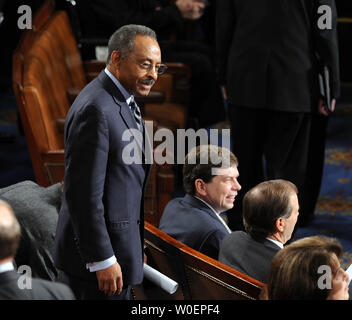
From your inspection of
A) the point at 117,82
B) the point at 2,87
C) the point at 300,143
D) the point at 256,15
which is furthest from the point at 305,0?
the point at 2,87

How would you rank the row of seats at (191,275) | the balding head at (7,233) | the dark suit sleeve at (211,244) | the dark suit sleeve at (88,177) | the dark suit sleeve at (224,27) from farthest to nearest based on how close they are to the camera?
the dark suit sleeve at (224,27) → the dark suit sleeve at (211,244) → the row of seats at (191,275) → the dark suit sleeve at (88,177) → the balding head at (7,233)

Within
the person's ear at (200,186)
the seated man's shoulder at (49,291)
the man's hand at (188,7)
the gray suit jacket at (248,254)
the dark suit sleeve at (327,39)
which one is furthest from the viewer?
the man's hand at (188,7)

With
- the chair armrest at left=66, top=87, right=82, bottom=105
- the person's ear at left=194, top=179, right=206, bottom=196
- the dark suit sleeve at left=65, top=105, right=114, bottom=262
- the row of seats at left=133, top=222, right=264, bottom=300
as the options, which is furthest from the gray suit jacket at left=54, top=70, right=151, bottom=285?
the chair armrest at left=66, top=87, right=82, bottom=105

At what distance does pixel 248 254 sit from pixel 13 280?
0.81m

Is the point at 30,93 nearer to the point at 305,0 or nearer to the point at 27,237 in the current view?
the point at 27,237

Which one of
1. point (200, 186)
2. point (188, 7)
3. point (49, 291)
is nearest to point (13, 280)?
point (49, 291)

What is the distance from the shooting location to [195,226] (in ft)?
7.21

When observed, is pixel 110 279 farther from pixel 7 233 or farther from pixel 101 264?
pixel 7 233

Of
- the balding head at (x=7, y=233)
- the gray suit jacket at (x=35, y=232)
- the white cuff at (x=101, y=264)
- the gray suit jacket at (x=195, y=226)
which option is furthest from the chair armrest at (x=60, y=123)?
the balding head at (x=7, y=233)

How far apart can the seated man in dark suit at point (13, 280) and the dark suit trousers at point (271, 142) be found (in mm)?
1858

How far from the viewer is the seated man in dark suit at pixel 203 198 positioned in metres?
2.20

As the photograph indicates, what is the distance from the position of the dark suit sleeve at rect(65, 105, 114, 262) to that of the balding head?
343mm

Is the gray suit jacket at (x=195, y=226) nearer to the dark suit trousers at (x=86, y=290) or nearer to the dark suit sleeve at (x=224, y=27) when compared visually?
the dark suit trousers at (x=86, y=290)

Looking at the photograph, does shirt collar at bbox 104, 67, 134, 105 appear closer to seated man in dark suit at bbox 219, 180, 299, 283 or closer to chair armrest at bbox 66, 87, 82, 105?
seated man in dark suit at bbox 219, 180, 299, 283
